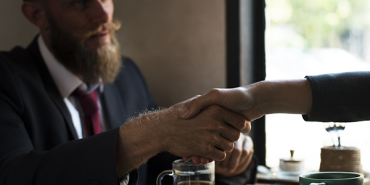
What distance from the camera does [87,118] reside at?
148 centimetres

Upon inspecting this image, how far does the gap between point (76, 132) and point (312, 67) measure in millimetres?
1162

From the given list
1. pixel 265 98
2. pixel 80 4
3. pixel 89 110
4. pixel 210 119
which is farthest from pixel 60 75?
pixel 265 98

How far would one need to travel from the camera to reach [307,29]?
1653 millimetres

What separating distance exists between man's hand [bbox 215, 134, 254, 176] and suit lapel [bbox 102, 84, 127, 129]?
56 centimetres

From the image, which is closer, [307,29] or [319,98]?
[319,98]

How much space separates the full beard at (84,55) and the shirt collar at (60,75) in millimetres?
25

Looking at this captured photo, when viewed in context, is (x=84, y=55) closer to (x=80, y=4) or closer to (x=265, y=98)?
(x=80, y=4)

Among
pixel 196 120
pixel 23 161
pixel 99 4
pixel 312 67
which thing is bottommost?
pixel 23 161

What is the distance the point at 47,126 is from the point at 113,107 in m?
0.37

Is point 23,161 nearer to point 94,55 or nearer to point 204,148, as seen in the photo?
point 204,148

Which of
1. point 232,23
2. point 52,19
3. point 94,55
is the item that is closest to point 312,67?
point 232,23

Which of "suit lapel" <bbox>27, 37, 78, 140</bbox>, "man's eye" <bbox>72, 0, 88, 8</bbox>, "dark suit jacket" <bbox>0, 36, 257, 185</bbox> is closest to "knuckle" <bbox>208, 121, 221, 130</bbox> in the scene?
"dark suit jacket" <bbox>0, 36, 257, 185</bbox>

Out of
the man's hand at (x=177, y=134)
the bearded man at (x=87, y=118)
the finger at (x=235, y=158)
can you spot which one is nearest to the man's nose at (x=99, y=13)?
the bearded man at (x=87, y=118)

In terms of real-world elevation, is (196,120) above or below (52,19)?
below
